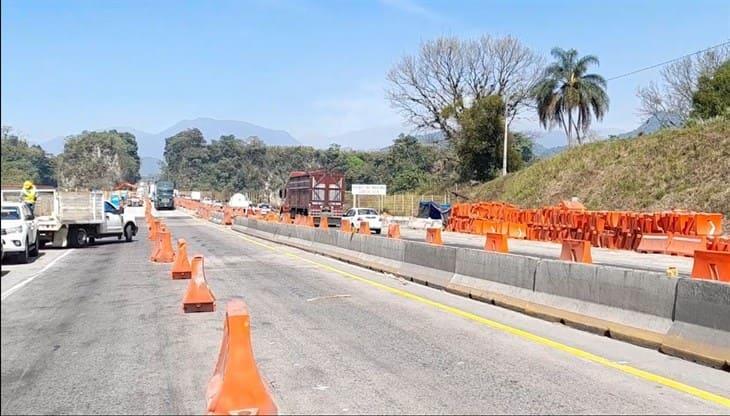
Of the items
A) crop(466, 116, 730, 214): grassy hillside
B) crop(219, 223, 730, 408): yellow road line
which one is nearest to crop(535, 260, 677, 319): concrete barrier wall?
crop(219, 223, 730, 408): yellow road line

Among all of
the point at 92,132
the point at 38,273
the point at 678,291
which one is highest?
the point at 92,132

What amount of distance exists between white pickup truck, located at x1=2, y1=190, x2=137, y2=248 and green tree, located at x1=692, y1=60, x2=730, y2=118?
124 feet

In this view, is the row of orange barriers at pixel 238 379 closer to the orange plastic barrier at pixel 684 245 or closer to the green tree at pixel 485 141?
the orange plastic barrier at pixel 684 245

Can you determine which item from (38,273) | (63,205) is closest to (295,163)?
(63,205)

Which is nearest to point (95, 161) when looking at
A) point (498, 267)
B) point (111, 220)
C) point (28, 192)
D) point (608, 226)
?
point (111, 220)

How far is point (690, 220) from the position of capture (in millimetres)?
23594

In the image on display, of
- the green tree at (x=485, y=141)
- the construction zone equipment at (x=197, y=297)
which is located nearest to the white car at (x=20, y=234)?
the construction zone equipment at (x=197, y=297)

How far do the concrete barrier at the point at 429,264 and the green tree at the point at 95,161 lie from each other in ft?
288

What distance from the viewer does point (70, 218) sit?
2650 centimetres

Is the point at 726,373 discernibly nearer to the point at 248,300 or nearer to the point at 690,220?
the point at 248,300

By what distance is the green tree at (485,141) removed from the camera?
206 feet

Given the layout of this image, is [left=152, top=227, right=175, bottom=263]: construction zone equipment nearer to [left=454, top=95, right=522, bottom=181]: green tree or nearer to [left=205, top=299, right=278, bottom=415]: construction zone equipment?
[left=205, top=299, right=278, bottom=415]: construction zone equipment

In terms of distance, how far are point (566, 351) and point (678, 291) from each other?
4.91 feet

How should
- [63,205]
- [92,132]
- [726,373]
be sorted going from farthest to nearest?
[92,132]
[63,205]
[726,373]
